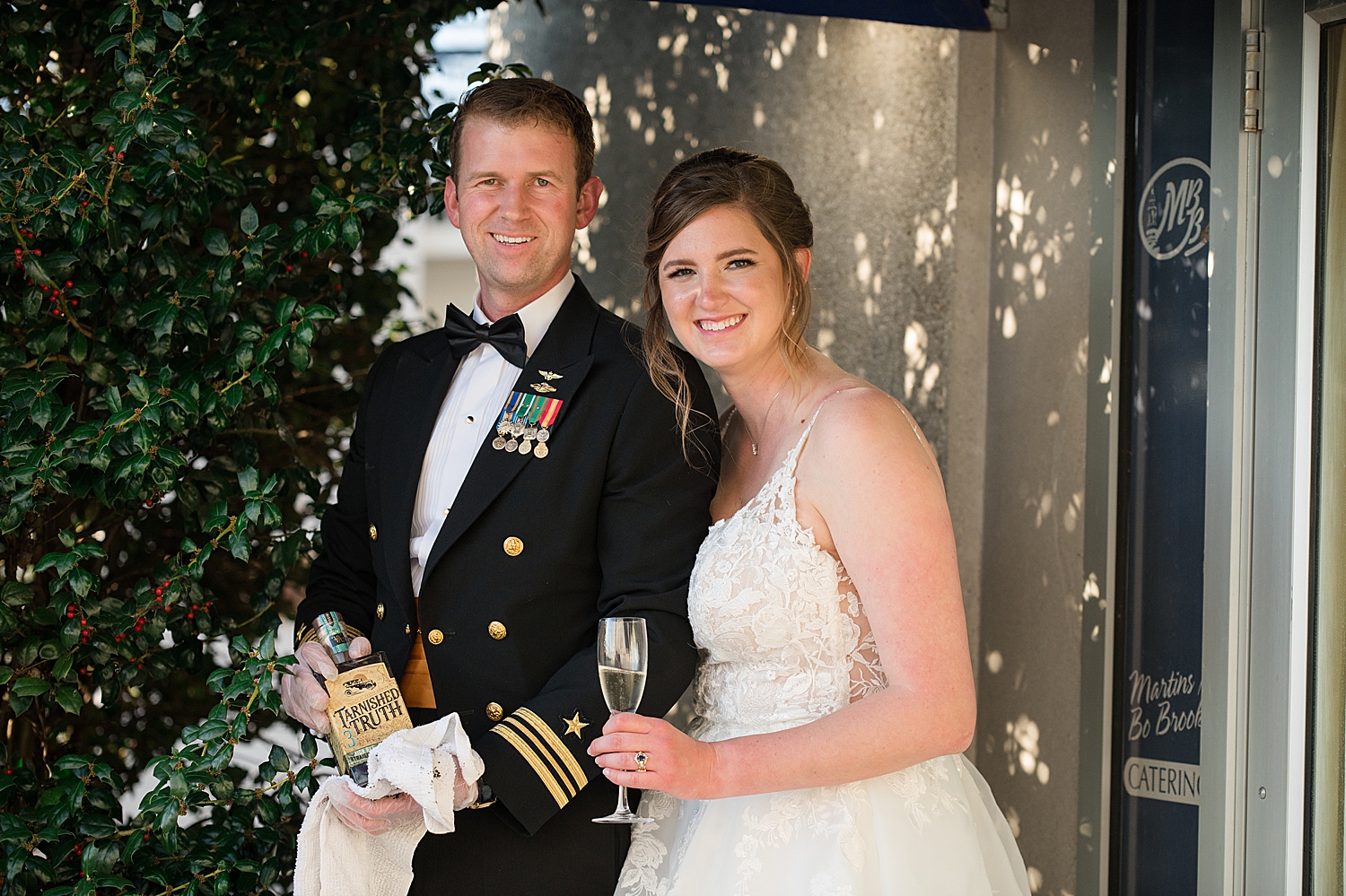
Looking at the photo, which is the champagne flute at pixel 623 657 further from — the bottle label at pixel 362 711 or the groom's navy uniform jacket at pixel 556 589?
the bottle label at pixel 362 711

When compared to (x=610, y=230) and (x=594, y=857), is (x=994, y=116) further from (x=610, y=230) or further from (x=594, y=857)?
(x=594, y=857)

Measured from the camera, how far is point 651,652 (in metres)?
2.42

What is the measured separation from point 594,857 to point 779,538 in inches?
30.9

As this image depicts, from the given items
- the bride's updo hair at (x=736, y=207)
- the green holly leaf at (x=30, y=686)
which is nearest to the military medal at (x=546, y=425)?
the bride's updo hair at (x=736, y=207)

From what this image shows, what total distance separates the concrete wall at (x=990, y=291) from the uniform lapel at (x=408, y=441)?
0.55m

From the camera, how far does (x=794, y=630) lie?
2.39 m

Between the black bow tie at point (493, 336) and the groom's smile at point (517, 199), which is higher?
the groom's smile at point (517, 199)

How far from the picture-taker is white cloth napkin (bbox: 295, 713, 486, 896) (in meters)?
2.17

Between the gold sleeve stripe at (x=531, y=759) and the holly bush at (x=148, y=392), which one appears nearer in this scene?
the gold sleeve stripe at (x=531, y=759)

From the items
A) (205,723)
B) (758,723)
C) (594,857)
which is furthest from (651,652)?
(205,723)

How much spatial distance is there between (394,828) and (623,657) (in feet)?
2.15

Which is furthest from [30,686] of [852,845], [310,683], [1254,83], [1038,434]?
[1254,83]

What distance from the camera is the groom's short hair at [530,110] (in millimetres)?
2705

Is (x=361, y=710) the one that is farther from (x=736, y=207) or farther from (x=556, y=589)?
(x=736, y=207)
